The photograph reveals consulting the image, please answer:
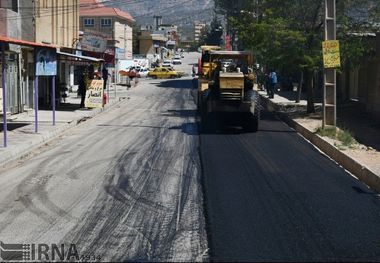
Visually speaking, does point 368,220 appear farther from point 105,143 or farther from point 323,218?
point 105,143

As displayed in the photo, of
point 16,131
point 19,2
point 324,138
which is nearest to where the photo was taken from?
point 324,138

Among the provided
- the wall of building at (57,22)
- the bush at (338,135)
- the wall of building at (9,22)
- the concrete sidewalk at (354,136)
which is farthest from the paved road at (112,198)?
the wall of building at (57,22)

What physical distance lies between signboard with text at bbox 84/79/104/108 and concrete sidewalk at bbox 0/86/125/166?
1.49ft

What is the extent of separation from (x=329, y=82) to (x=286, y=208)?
11465 millimetres

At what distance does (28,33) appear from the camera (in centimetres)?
3125

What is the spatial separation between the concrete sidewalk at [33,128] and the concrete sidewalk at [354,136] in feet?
25.7

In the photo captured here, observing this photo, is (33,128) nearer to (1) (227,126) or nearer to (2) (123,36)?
(1) (227,126)

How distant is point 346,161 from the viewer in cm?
1420

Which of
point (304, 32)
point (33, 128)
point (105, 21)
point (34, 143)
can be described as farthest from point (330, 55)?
point (105, 21)

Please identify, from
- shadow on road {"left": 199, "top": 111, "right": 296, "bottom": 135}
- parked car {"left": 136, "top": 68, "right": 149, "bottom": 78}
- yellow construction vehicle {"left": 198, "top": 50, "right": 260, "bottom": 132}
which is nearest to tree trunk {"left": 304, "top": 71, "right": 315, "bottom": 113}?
shadow on road {"left": 199, "top": 111, "right": 296, "bottom": 135}

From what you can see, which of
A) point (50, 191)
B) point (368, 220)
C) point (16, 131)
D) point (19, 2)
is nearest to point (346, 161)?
point (368, 220)

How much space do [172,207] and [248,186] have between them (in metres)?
2.10

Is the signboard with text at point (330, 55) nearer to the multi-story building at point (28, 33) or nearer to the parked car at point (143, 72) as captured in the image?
the multi-story building at point (28, 33)

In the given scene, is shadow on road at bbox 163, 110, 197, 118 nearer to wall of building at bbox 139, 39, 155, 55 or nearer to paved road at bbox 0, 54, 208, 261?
paved road at bbox 0, 54, 208, 261
